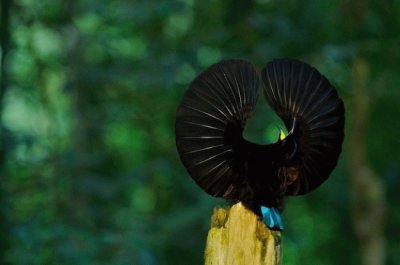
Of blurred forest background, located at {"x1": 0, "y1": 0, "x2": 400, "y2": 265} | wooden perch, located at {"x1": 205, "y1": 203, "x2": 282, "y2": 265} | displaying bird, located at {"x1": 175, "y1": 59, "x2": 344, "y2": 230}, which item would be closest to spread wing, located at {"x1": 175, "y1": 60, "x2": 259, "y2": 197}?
displaying bird, located at {"x1": 175, "y1": 59, "x2": 344, "y2": 230}

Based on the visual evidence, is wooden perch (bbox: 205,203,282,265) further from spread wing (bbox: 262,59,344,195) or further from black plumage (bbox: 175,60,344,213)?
spread wing (bbox: 262,59,344,195)

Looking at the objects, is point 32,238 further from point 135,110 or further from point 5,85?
point 135,110

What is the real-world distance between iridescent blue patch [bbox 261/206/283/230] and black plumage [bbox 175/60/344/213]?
0.10ft

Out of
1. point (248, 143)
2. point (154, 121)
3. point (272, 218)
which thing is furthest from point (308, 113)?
point (154, 121)

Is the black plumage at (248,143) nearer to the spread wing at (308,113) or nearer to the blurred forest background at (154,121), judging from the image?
the spread wing at (308,113)

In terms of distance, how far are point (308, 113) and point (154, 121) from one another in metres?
7.92

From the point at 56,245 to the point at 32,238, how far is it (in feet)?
0.87

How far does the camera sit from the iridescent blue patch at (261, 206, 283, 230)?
2385 millimetres

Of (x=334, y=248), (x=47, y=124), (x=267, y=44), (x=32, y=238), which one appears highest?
(x=47, y=124)

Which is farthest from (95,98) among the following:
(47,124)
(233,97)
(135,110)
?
(233,97)

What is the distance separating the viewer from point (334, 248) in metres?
11.1

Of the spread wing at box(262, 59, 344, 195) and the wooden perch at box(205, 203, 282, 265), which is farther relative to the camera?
the spread wing at box(262, 59, 344, 195)

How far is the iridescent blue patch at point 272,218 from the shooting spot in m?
2.38

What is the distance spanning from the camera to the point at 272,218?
2.41m
